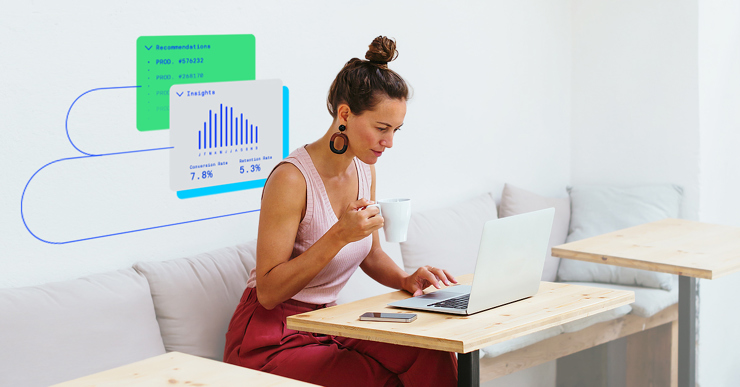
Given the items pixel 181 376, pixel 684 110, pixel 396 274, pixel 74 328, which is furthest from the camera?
pixel 684 110

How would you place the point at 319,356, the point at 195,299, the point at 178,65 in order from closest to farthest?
the point at 319,356 < the point at 195,299 < the point at 178,65

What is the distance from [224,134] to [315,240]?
2.27 ft

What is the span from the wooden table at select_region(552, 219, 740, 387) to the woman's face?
2.84 feet

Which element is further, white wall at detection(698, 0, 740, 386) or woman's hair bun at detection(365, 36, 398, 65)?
white wall at detection(698, 0, 740, 386)

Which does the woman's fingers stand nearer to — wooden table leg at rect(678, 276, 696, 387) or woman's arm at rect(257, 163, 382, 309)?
woman's arm at rect(257, 163, 382, 309)

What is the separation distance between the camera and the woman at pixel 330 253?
5.84 feet

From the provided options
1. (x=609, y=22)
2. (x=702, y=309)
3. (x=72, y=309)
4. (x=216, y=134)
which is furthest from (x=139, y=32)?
(x=702, y=309)

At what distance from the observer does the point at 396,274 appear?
2.06 meters

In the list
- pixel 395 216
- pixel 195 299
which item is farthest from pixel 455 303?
pixel 195 299

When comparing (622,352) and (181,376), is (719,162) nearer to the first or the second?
(622,352)

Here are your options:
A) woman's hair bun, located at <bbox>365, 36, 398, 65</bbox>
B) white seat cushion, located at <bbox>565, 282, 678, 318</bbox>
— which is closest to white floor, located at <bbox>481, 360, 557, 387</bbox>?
white seat cushion, located at <bbox>565, 282, 678, 318</bbox>

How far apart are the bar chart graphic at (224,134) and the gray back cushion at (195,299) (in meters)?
0.26

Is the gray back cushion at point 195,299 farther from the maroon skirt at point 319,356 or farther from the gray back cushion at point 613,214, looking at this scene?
the gray back cushion at point 613,214

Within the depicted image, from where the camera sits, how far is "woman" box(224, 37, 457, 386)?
5.84 ft
